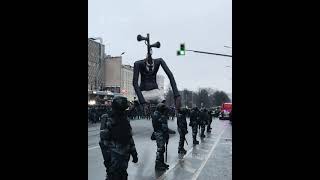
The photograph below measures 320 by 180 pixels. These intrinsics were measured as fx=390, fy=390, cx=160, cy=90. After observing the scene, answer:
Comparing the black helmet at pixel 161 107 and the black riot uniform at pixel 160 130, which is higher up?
the black helmet at pixel 161 107

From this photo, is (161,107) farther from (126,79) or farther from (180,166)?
(126,79)

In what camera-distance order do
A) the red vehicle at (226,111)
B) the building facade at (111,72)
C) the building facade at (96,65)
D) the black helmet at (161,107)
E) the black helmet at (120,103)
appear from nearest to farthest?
the black helmet at (120,103), the black helmet at (161,107), the red vehicle at (226,111), the building facade at (96,65), the building facade at (111,72)

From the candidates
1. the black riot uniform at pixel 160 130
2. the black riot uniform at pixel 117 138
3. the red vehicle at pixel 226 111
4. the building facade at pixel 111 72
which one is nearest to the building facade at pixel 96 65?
the building facade at pixel 111 72

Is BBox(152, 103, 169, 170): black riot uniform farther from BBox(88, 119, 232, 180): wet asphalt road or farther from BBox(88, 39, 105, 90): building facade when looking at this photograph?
BBox(88, 39, 105, 90): building facade

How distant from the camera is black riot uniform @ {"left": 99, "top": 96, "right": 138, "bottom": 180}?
21.7 feet

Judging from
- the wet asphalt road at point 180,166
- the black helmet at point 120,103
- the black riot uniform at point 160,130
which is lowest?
the wet asphalt road at point 180,166

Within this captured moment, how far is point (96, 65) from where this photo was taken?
194 feet

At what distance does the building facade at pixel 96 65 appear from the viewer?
58.6m

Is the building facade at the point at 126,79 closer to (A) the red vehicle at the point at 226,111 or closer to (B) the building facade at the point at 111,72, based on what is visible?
(B) the building facade at the point at 111,72

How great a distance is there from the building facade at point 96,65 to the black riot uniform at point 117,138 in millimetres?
50471

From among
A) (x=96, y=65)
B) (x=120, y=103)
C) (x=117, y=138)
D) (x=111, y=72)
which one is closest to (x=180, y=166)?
(x=117, y=138)

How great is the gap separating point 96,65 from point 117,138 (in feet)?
175
